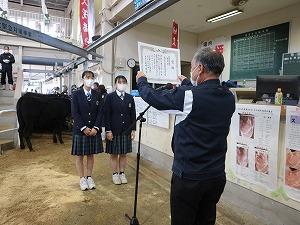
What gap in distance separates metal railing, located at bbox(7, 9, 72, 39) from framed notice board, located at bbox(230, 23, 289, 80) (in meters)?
7.51

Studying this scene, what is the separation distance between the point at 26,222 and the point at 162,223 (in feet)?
4.14

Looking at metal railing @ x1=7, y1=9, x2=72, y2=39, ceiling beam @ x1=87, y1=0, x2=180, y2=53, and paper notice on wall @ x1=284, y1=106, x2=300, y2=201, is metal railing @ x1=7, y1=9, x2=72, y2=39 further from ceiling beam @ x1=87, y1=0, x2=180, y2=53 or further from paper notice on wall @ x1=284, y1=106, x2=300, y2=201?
paper notice on wall @ x1=284, y1=106, x2=300, y2=201

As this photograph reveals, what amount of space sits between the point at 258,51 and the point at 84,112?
492 cm

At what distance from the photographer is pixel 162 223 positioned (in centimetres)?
219

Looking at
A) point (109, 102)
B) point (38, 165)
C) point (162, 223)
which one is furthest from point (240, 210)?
point (38, 165)

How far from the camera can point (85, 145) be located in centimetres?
285

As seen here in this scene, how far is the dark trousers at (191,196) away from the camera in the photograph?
1.21 metres

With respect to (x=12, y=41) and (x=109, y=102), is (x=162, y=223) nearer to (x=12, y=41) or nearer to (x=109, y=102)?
(x=109, y=102)

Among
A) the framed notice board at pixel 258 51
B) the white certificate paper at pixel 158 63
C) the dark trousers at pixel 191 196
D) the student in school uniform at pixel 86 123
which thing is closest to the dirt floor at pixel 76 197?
the student in school uniform at pixel 86 123

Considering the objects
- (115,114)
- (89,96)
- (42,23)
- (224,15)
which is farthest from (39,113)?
(42,23)

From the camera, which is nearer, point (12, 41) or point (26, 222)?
point (26, 222)

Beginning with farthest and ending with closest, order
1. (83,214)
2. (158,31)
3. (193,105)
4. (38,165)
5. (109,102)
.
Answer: (158,31) < (38,165) < (109,102) < (83,214) < (193,105)

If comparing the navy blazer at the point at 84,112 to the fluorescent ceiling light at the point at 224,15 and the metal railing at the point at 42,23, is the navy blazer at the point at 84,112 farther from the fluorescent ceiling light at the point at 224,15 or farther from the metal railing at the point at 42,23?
the metal railing at the point at 42,23

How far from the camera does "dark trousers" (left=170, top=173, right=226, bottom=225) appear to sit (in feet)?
3.97
